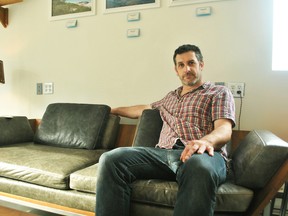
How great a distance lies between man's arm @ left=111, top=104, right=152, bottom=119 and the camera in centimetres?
181

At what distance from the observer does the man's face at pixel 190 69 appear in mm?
1445

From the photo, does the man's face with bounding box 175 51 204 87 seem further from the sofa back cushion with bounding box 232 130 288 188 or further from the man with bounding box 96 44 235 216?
the sofa back cushion with bounding box 232 130 288 188

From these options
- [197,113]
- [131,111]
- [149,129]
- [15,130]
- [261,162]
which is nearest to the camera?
[261,162]

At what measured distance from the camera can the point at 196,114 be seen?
1333 mm

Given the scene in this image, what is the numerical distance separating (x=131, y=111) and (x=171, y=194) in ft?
3.04

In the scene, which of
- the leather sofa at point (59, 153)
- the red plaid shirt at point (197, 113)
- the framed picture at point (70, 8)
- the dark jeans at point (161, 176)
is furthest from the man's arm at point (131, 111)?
the framed picture at point (70, 8)

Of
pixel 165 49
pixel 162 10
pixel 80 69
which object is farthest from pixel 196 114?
pixel 80 69

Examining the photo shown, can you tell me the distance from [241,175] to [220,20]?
4.05ft

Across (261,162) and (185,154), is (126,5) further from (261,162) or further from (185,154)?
(261,162)

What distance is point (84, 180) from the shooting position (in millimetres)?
1228

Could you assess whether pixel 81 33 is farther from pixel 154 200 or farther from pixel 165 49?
pixel 154 200

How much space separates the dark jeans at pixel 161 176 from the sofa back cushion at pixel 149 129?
318mm

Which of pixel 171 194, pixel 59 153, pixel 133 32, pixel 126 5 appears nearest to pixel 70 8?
pixel 126 5

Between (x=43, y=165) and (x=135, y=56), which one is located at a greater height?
(x=135, y=56)
